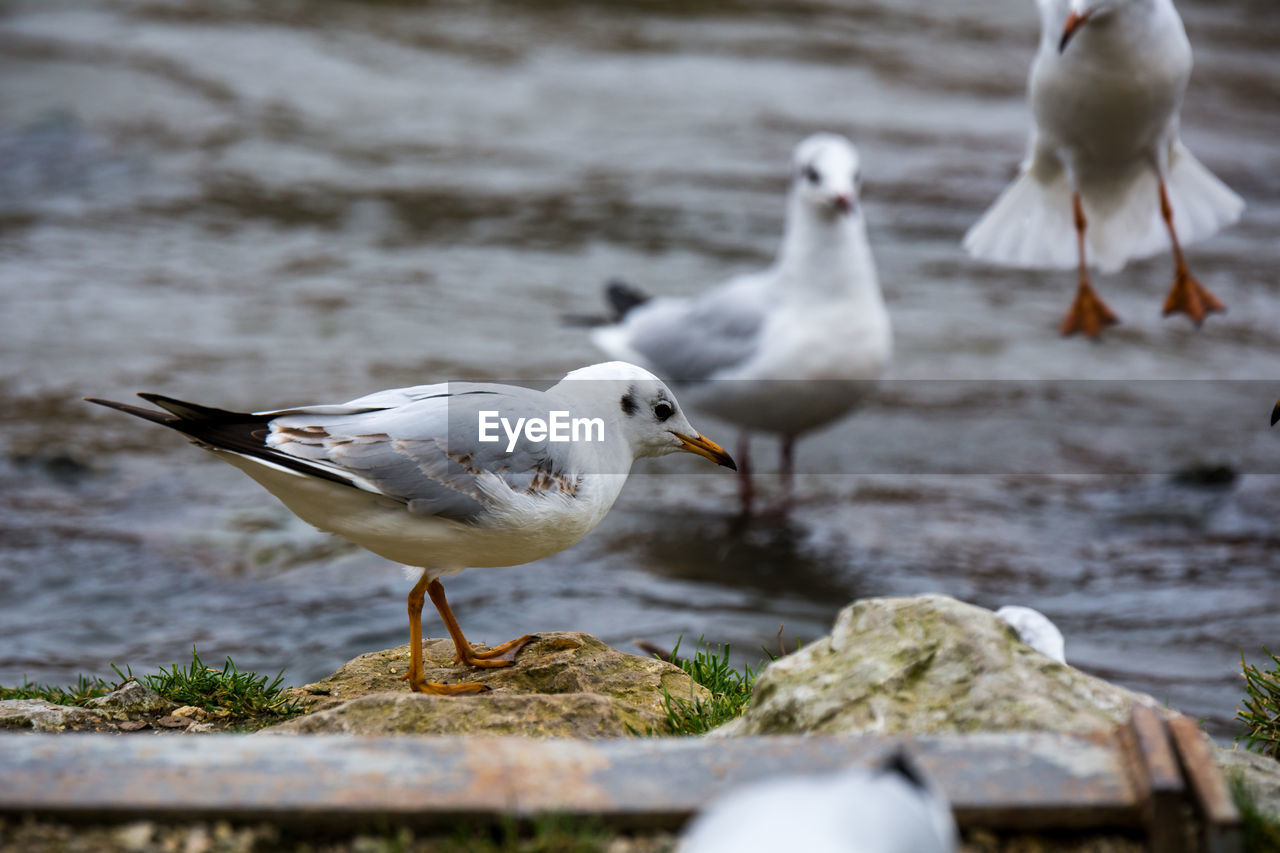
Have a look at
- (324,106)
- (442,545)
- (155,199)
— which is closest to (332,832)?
(442,545)

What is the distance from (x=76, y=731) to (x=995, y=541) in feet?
19.6

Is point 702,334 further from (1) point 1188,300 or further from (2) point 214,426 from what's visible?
(2) point 214,426

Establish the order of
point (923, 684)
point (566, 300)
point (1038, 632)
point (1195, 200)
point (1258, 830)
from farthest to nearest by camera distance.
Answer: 1. point (566, 300)
2. point (1195, 200)
3. point (1038, 632)
4. point (923, 684)
5. point (1258, 830)

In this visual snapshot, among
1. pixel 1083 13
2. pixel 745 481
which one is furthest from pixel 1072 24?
pixel 745 481

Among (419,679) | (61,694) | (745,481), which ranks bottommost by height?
(745,481)

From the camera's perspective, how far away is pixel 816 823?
202 cm

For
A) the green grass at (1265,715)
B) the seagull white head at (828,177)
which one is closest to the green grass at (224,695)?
the green grass at (1265,715)

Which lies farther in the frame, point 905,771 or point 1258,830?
point 1258,830

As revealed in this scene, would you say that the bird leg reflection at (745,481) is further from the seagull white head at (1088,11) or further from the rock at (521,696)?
the rock at (521,696)

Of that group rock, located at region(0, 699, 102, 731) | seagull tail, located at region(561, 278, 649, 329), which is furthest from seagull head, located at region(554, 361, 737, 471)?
seagull tail, located at region(561, 278, 649, 329)

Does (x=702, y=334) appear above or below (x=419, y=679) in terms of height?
above

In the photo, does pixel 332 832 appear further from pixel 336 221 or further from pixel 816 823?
pixel 336 221

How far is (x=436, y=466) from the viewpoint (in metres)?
3.58

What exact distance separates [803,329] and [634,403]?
13.8 feet
